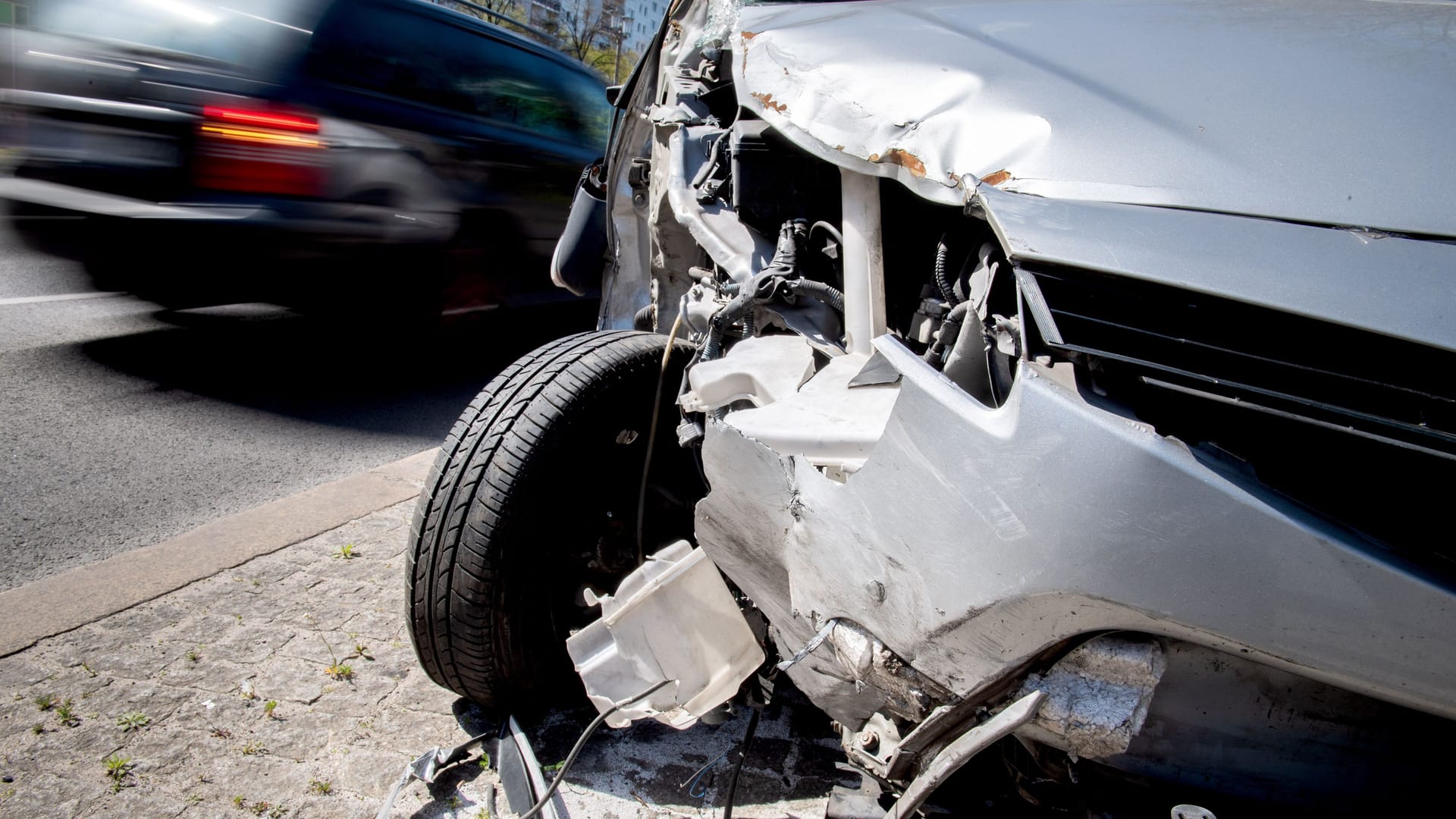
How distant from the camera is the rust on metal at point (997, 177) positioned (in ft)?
4.05

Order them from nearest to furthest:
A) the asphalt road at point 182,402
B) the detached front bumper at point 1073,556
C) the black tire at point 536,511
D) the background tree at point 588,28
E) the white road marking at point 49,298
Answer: the detached front bumper at point 1073,556
the black tire at point 536,511
the asphalt road at point 182,402
the white road marking at point 49,298
the background tree at point 588,28

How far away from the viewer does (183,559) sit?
2.65 meters

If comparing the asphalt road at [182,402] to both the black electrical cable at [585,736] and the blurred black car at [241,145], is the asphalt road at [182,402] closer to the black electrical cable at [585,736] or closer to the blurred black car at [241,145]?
the blurred black car at [241,145]

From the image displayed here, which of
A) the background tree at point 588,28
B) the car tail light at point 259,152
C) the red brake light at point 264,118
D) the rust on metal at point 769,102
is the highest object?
the background tree at point 588,28

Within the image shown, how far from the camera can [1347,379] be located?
99 centimetres

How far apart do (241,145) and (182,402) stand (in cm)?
118

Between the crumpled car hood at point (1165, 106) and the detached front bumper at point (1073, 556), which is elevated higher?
the crumpled car hood at point (1165, 106)

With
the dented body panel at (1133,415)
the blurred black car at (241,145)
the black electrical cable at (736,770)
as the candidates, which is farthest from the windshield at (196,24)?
the black electrical cable at (736,770)

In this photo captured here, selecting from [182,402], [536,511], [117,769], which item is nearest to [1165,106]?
[536,511]

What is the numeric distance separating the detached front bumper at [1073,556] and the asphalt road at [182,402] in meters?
2.62

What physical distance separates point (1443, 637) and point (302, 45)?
14.2 ft

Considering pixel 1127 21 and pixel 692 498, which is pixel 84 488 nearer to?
pixel 692 498

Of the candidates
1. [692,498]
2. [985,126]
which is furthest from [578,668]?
[985,126]

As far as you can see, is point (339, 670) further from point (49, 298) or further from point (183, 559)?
point (49, 298)
